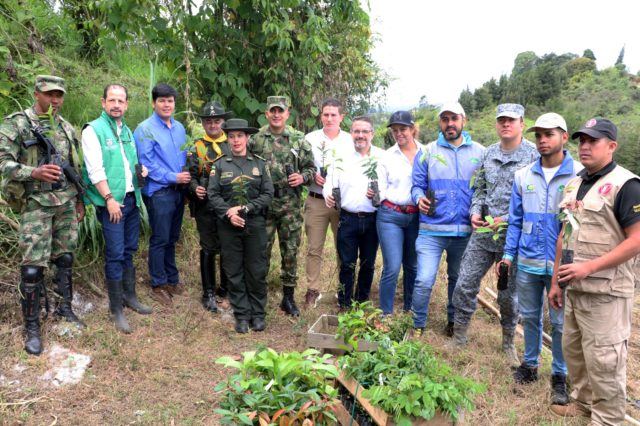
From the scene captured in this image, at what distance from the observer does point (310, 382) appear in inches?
95.4

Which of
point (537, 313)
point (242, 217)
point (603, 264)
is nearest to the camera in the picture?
point (603, 264)

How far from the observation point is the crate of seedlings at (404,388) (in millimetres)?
A: 2387

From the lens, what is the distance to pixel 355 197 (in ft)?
14.5

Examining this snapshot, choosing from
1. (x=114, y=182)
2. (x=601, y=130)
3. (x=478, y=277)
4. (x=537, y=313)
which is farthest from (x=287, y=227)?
(x=601, y=130)

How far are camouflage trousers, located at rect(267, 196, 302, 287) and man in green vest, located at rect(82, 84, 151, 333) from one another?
1252 mm

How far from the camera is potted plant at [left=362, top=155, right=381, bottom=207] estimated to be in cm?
417

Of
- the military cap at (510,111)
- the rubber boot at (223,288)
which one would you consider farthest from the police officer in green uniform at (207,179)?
the military cap at (510,111)

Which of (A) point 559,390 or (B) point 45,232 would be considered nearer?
(A) point 559,390

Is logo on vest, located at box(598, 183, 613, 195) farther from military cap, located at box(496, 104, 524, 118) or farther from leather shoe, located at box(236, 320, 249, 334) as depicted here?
leather shoe, located at box(236, 320, 249, 334)

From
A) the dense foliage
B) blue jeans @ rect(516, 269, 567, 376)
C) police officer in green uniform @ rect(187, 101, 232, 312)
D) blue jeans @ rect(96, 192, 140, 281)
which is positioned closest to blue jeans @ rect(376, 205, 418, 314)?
blue jeans @ rect(516, 269, 567, 376)

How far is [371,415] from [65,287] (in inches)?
112

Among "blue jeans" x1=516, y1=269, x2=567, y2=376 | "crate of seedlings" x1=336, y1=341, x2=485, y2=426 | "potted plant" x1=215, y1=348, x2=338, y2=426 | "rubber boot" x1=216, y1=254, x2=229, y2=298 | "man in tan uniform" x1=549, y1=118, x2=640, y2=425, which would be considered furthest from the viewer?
"rubber boot" x1=216, y1=254, x2=229, y2=298

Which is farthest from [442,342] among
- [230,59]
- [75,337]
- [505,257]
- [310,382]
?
[230,59]

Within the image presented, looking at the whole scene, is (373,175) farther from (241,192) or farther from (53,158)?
(53,158)
